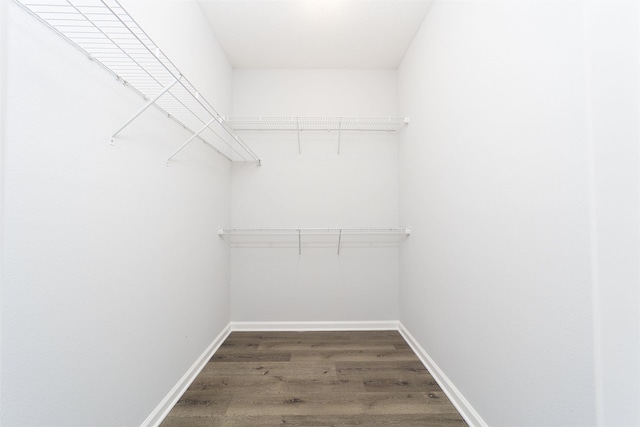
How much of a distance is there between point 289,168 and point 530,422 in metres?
2.22

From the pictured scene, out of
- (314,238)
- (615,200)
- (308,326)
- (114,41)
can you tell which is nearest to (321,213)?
(314,238)

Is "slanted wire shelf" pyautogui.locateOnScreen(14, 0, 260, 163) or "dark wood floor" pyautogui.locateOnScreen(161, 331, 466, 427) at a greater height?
"slanted wire shelf" pyautogui.locateOnScreen(14, 0, 260, 163)

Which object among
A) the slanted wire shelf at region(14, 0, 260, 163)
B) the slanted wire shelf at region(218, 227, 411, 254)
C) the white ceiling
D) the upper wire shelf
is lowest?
the slanted wire shelf at region(218, 227, 411, 254)

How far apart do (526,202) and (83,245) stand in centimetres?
168

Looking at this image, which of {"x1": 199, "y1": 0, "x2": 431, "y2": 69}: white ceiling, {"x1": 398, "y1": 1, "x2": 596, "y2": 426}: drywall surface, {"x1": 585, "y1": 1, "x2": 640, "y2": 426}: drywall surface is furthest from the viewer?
{"x1": 199, "y1": 0, "x2": 431, "y2": 69}: white ceiling

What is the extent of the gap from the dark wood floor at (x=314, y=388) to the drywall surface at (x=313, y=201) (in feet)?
1.25

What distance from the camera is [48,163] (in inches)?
30.4

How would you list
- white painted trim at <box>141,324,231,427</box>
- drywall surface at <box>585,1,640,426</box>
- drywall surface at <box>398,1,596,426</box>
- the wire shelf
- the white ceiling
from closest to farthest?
drywall surface at <box>585,1,640,426</box> → drywall surface at <box>398,1,596,426</box> → white painted trim at <box>141,324,231,427</box> → the white ceiling → the wire shelf

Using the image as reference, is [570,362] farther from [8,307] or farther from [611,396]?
[8,307]

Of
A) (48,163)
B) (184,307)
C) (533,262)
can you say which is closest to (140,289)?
(184,307)

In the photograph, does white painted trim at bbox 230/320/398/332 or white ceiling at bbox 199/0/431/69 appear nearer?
white ceiling at bbox 199/0/431/69

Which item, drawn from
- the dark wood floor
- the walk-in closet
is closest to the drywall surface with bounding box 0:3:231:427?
the walk-in closet

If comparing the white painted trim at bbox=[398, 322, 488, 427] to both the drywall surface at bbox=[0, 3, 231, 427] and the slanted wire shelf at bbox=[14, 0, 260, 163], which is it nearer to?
the drywall surface at bbox=[0, 3, 231, 427]

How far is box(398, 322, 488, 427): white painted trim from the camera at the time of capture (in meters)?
1.26
